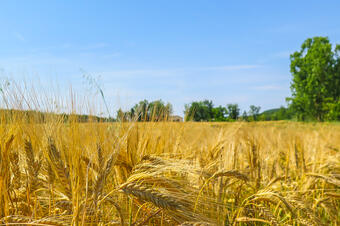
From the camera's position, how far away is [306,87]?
32.2 m

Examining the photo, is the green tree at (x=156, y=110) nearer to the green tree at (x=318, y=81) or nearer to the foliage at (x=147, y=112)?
the foliage at (x=147, y=112)

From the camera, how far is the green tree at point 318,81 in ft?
104

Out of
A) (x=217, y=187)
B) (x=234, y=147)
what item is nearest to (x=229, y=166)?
(x=234, y=147)

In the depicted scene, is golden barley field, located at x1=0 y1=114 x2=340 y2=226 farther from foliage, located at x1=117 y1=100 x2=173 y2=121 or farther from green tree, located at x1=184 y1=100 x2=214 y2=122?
green tree, located at x1=184 y1=100 x2=214 y2=122

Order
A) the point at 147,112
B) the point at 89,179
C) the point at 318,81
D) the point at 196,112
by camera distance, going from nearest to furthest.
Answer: the point at 89,179 → the point at 147,112 → the point at 196,112 → the point at 318,81

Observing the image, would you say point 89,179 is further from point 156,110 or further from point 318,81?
point 318,81

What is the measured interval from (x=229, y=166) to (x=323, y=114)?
34170mm

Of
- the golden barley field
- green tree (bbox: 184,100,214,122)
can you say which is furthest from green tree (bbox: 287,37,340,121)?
the golden barley field

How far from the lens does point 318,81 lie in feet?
106

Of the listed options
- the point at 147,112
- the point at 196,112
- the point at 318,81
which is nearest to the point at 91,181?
the point at 147,112

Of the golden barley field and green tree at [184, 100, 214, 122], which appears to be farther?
green tree at [184, 100, 214, 122]

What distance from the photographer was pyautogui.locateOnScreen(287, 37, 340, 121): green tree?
31641 millimetres

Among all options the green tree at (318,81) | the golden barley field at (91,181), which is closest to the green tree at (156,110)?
the golden barley field at (91,181)

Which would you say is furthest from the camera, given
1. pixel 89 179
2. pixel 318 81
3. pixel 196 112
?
pixel 318 81
